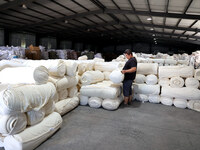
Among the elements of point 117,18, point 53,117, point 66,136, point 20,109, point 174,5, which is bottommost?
point 66,136

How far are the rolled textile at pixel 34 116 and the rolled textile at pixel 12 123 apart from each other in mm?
101

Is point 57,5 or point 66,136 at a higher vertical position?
point 57,5

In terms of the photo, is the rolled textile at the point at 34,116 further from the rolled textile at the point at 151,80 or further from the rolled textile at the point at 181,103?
the rolled textile at the point at 181,103

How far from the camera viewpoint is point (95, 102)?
12.5ft

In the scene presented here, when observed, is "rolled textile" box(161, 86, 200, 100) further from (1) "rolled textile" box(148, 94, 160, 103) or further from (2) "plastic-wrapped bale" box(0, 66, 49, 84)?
(2) "plastic-wrapped bale" box(0, 66, 49, 84)

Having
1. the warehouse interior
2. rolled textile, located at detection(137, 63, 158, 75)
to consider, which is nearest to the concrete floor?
the warehouse interior

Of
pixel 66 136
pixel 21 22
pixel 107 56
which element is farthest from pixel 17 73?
pixel 107 56

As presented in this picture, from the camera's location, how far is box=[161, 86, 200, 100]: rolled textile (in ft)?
13.0

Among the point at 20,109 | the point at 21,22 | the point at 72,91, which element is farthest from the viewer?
the point at 21,22

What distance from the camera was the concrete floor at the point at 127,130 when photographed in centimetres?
226

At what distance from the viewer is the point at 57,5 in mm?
8273

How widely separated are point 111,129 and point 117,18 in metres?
10.5

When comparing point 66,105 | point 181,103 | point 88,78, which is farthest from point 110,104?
point 181,103

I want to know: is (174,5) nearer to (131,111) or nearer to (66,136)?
(131,111)
